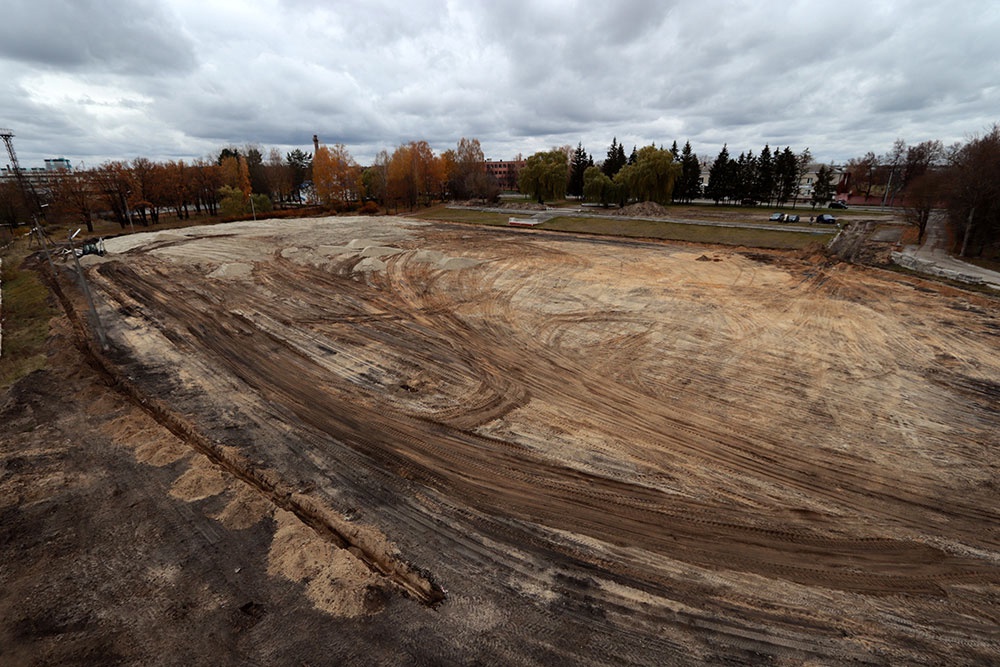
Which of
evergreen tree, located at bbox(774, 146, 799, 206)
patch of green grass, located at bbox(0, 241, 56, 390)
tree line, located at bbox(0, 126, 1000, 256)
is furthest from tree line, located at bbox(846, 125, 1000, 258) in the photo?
patch of green grass, located at bbox(0, 241, 56, 390)

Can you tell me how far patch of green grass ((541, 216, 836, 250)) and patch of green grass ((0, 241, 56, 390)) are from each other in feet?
136

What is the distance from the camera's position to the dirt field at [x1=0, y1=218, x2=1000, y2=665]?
243 inches

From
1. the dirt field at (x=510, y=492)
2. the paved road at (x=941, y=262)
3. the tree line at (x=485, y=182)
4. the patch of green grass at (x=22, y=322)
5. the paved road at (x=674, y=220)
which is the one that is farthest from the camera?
the paved road at (x=674, y=220)

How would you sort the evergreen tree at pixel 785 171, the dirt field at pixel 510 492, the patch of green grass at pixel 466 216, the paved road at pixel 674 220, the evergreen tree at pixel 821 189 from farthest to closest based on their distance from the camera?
1. the evergreen tree at pixel 785 171
2. the evergreen tree at pixel 821 189
3. the patch of green grass at pixel 466 216
4. the paved road at pixel 674 220
5. the dirt field at pixel 510 492

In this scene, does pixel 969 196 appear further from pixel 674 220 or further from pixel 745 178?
pixel 745 178

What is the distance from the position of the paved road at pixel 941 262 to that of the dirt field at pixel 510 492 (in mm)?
9459

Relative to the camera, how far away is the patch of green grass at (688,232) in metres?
37.7

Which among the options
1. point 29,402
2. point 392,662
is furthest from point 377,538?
point 29,402

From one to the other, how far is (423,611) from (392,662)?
2.60 feet

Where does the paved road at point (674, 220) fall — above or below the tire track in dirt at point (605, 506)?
above

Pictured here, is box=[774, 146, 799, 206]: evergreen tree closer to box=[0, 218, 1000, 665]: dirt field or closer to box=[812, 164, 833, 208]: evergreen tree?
box=[812, 164, 833, 208]: evergreen tree

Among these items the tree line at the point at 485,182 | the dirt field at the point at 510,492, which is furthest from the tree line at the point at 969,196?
the dirt field at the point at 510,492

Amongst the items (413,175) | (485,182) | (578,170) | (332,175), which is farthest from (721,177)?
(332,175)

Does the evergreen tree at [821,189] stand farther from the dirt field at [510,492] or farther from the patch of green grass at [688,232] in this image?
the dirt field at [510,492]
